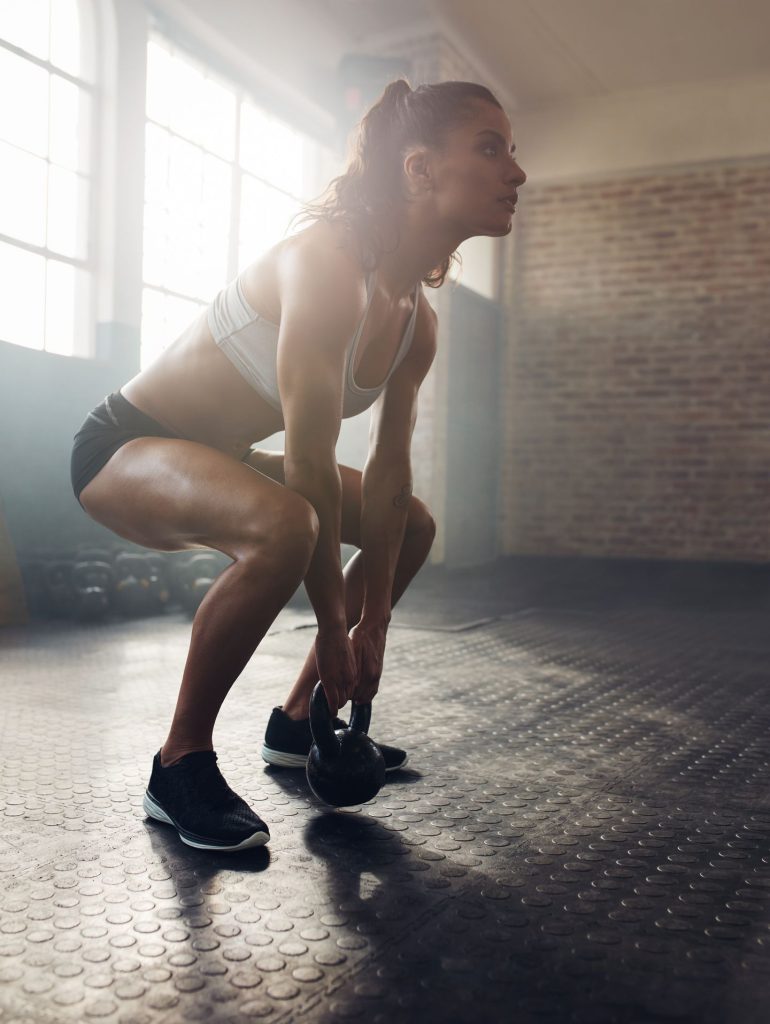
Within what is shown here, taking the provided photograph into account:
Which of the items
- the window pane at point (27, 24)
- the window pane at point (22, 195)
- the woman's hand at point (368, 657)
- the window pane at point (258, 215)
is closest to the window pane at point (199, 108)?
the window pane at point (258, 215)

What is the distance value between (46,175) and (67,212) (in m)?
0.20

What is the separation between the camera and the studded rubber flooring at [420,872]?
0.93 meters

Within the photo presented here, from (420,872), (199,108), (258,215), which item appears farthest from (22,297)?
(420,872)

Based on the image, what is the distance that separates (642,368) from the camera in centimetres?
695

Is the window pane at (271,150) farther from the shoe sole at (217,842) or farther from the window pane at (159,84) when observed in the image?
the shoe sole at (217,842)

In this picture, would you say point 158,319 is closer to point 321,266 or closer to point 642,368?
point 642,368

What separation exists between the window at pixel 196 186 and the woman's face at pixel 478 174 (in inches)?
154

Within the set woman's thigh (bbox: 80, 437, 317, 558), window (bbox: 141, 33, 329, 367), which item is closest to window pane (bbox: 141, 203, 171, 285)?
window (bbox: 141, 33, 329, 367)

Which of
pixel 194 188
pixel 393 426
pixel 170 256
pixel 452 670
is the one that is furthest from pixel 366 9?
pixel 393 426

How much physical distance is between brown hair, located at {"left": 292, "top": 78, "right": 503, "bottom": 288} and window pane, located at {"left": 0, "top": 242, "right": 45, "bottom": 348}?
320 centimetres

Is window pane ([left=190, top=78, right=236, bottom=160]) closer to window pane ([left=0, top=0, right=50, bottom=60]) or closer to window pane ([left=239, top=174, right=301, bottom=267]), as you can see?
window pane ([left=239, top=174, right=301, bottom=267])

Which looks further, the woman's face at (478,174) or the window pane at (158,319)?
the window pane at (158,319)

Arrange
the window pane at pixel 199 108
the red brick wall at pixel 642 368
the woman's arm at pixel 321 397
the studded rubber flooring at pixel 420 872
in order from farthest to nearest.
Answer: the red brick wall at pixel 642 368, the window pane at pixel 199 108, the woman's arm at pixel 321 397, the studded rubber flooring at pixel 420 872

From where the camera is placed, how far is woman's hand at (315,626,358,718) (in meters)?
1.33
